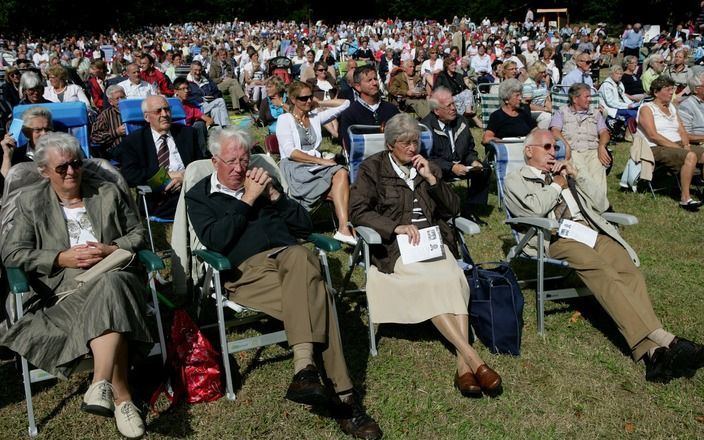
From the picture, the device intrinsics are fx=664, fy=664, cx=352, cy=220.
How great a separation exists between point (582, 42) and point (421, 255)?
77.3 feet

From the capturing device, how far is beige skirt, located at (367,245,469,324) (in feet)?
13.7

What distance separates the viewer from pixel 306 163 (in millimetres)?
6285

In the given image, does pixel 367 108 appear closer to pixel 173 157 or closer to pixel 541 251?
pixel 173 157

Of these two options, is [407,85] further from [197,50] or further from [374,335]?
[197,50]

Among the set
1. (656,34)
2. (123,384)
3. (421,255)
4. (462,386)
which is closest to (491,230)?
(421,255)

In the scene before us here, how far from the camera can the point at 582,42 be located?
25266mm

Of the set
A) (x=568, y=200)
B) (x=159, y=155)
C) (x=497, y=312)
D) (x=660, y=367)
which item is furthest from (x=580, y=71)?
(x=660, y=367)

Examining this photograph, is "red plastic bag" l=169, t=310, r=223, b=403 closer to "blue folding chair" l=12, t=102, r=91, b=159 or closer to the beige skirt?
the beige skirt

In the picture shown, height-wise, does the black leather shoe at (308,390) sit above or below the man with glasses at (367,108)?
below

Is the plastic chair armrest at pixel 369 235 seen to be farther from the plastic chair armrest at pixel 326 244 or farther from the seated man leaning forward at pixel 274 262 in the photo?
the seated man leaning forward at pixel 274 262

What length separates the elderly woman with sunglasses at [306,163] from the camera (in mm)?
6125

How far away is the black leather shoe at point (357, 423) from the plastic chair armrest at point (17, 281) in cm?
179

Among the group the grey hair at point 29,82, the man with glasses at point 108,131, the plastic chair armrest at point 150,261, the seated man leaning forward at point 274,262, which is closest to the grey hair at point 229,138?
the seated man leaning forward at point 274,262

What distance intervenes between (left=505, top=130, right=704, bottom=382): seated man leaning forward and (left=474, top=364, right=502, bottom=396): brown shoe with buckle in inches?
38.0
